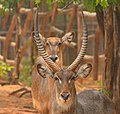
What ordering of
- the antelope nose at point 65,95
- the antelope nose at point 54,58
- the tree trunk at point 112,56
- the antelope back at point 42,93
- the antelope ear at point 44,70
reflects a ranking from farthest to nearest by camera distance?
1. the tree trunk at point 112,56
2. the antelope nose at point 54,58
3. the antelope back at point 42,93
4. the antelope ear at point 44,70
5. the antelope nose at point 65,95

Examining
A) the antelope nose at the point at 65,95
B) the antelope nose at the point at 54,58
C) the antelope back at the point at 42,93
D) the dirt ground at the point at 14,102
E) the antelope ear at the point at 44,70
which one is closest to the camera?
the antelope nose at the point at 65,95

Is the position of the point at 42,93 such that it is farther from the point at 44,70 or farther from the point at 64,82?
the point at 64,82

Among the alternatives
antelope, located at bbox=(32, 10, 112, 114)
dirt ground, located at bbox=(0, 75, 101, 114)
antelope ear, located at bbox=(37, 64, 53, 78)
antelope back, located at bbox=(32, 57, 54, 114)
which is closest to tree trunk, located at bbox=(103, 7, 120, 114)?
antelope back, located at bbox=(32, 57, 54, 114)

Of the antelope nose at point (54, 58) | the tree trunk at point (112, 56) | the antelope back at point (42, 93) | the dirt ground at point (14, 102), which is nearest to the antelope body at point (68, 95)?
the antelope back at point (42, 93)

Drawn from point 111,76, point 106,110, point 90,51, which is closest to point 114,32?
point 111,76

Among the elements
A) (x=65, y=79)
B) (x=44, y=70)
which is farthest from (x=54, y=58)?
→ (x=65, y=79)

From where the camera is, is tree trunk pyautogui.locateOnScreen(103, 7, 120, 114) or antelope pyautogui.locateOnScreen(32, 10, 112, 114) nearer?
A: antelope pyautogui.locateOnScreen(32, 10, 112, 114)

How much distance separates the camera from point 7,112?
31.4 ft

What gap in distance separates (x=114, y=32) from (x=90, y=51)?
926 cm

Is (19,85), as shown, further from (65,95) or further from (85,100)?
(65,95)

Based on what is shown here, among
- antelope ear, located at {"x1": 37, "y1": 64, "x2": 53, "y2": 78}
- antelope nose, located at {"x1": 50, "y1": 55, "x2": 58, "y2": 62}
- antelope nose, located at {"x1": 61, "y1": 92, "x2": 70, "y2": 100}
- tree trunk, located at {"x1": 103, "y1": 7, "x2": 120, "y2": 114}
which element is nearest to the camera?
antelope nose, located at {"x1": 61, "y1": 92, "x2": 70, "y2": 100}

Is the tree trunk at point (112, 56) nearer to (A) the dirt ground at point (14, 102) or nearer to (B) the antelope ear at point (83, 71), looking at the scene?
(A) the dirt ground at point (14, 102)

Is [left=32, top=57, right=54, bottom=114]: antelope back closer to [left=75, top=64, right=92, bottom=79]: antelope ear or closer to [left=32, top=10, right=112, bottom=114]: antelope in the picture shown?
[left=32, top=10, right=112, bottom=114]: antelope

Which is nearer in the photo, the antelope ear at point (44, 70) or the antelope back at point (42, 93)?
the antelope ear at point (44, 70)
